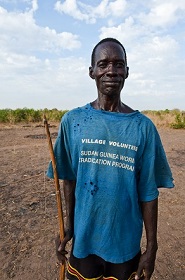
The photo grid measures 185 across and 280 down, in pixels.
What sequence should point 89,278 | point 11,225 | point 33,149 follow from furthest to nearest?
point 33,149 → point 11,225 → point 89,278

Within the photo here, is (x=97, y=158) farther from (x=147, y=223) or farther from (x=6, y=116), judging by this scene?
(x=6, y=116)

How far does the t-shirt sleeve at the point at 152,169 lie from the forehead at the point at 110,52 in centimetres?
37

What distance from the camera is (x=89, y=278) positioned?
4.68 ft

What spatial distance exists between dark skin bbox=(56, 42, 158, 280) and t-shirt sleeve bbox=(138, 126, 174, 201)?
6 cm

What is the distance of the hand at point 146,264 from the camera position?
53.7 inches

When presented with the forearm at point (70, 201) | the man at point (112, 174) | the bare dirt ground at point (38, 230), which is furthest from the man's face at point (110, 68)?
the bare dirt ground at point (38, 230)

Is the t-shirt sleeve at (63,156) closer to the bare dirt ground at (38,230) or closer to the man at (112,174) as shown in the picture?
the man at (112,174)

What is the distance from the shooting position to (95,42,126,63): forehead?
4.26 feet

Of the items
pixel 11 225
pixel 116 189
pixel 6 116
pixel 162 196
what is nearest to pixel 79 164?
pixel 116 189

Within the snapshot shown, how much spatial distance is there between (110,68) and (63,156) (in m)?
0.51

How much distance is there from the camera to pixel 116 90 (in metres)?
1.32

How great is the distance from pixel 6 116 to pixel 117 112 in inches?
633

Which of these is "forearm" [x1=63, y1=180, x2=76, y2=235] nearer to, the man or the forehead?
the man

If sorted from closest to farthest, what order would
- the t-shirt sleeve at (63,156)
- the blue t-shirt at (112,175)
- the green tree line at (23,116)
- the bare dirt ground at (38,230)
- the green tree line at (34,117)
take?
the blue t-shirt at (112,175)
the t-shirt sleeve at (63,156)
the bare dirt ground at (38,230)
the green tree line at (34,117)
the green tree line at (23,116)
